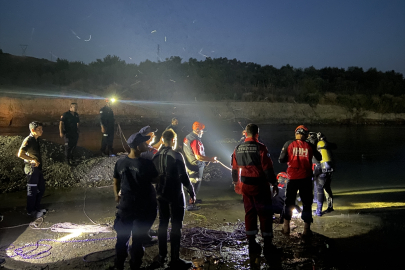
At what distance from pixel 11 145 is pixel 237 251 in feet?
27.2

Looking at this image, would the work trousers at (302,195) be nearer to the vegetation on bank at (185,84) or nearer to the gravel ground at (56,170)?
the gravel ground at (56,170)

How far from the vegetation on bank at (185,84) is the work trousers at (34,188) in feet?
88.1

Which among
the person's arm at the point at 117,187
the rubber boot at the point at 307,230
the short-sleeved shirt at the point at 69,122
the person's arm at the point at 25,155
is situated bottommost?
the rubber boot at the point at 307,230

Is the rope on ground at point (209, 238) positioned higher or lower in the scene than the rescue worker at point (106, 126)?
lower

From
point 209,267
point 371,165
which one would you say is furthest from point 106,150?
point 371,165

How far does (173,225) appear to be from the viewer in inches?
164

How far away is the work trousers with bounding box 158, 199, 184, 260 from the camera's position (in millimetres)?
4133

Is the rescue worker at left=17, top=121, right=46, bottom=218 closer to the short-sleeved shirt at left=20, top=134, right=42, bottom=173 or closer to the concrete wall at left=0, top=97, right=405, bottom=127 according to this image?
the short-sleeved shirt at left=20, top=134, right=42, bottom=173

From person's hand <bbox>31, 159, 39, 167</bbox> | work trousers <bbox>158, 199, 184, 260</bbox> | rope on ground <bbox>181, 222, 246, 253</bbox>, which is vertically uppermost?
person's hand <bbox>31, 159, 39, 167</bbox>

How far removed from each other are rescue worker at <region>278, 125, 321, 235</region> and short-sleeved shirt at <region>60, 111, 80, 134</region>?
7.16 meters

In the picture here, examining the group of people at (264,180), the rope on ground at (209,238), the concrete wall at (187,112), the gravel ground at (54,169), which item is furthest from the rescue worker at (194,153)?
the concrete wall at (187,112)

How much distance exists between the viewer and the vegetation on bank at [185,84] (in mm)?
35250

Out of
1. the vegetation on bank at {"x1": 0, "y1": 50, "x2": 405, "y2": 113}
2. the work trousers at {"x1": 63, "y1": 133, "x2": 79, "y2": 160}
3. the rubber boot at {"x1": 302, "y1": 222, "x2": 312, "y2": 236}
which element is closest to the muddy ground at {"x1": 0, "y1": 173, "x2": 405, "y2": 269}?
the rubber boot at {"x1": 302, "y1": 222, "x2": 312, "y2": 236}

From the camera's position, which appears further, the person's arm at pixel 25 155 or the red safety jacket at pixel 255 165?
the person's arm at pixel 25 155
